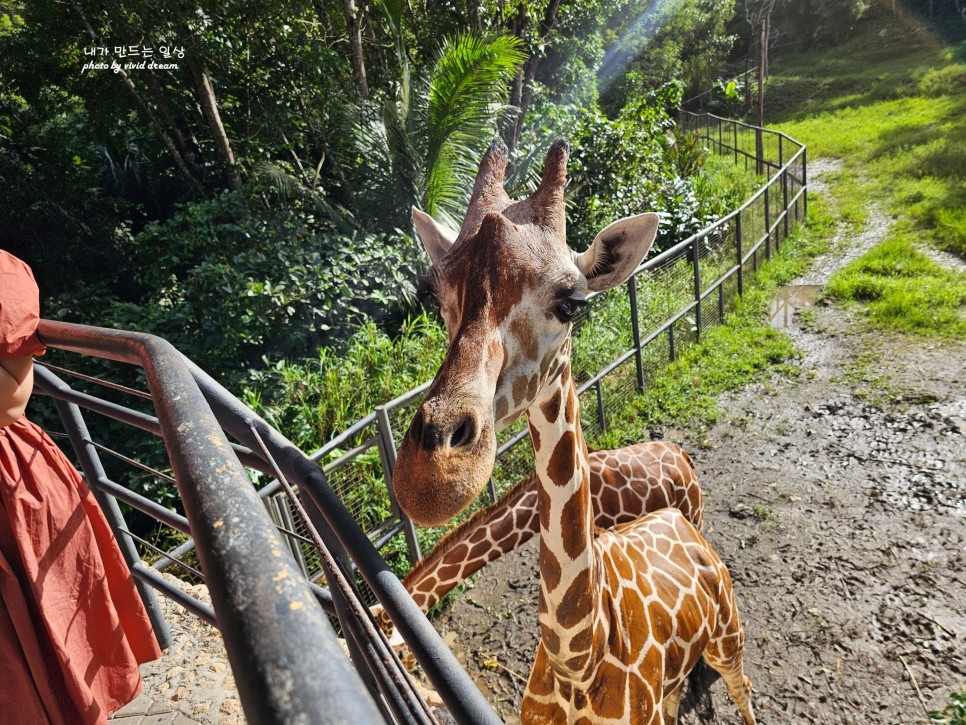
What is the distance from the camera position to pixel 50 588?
1475mm

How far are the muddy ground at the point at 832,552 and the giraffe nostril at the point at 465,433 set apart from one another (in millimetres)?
2756

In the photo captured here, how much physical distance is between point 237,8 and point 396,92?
1973 mm

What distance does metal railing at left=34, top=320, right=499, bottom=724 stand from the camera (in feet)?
1.45

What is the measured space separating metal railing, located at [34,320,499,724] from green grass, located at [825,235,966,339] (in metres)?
7.89

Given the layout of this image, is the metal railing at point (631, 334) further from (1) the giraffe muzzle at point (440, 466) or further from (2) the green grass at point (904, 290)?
(1) the giraffe muzzle at point (440, 466)

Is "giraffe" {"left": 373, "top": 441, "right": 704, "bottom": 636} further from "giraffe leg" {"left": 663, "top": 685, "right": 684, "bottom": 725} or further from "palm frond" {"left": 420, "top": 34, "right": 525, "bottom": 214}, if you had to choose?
"palm frond" {"left": 420, "top": 34, "right": 525, "bottom": 214}

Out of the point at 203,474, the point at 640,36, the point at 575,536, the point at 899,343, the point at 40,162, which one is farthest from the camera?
the point at 640,36

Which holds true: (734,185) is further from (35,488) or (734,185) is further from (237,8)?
(35,488)

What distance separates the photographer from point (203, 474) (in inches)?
25.7

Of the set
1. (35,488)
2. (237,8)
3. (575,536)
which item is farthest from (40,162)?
(575,536)

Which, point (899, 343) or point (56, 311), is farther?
point (899, 343)

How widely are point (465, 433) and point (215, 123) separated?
743 centimetres

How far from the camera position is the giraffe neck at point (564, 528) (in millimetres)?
1907

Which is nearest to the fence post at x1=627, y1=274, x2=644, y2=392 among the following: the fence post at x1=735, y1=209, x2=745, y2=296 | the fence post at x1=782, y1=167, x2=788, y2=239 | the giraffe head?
the fence post at x1=735, y1=209, x2=745, y2=296
